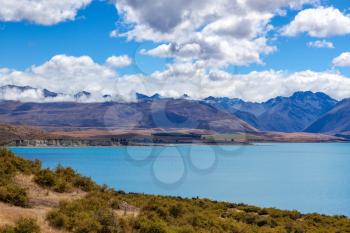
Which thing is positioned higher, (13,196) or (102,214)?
(13,196)

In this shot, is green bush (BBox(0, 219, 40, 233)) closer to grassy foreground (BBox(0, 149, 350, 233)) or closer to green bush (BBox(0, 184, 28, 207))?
grassy foreground (BBox(0, 149, 350, 233))

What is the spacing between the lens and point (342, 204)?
3548 inches

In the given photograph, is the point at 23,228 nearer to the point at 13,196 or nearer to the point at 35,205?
the point at 13,196

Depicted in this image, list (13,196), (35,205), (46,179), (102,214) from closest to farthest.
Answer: (102,214) < (13,196) < (35,205) < (46,179)

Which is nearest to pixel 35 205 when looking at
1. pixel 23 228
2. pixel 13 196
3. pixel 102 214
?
pixel 13 196

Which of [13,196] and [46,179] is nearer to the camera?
[13,196]

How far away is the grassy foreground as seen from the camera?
1898 centimetres

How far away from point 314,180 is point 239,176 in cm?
2277

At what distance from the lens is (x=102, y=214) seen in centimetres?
1972

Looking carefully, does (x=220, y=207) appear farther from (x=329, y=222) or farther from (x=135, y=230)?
(x=135, y=230)

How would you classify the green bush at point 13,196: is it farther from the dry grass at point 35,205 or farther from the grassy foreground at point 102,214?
the dry grass at point 35,205

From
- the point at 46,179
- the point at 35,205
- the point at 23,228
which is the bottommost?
the point at 35,205

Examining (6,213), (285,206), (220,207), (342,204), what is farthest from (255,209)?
(342,204)

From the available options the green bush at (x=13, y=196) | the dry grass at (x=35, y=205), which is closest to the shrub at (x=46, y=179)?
the dry grass at (x=35, y=205)
